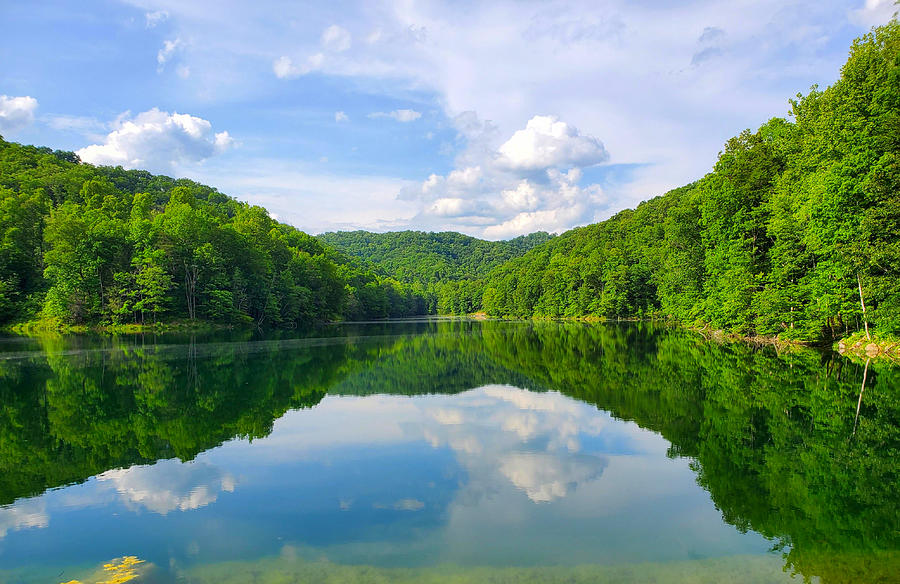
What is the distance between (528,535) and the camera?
6633mm

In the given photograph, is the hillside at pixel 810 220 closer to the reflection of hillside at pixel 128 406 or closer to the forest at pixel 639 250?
the forest at pixel 639 250

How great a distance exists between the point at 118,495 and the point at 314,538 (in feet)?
12.6

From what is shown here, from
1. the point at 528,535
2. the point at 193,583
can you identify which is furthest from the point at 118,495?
the point at 528,535

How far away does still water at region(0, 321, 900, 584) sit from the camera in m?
5.97

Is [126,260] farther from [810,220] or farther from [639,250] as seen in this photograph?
[639,250]

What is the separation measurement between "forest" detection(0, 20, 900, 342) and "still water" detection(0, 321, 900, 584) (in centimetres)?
844

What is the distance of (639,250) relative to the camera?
288 ft

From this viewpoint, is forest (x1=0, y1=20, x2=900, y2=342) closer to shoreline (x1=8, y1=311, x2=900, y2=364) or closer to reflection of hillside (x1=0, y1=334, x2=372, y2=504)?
shoreline (x1=8, y1=311, x2=900, y2=364)

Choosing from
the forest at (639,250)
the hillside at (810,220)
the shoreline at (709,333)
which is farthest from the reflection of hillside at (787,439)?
the forest at (639,250)

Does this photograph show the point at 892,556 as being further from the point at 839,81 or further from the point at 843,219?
the point at 839,81

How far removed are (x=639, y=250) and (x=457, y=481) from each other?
85.8 m

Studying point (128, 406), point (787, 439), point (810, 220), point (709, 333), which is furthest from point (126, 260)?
point (787, 439)

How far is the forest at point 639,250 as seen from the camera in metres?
22.8

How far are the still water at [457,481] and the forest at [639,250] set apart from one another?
844 cm
